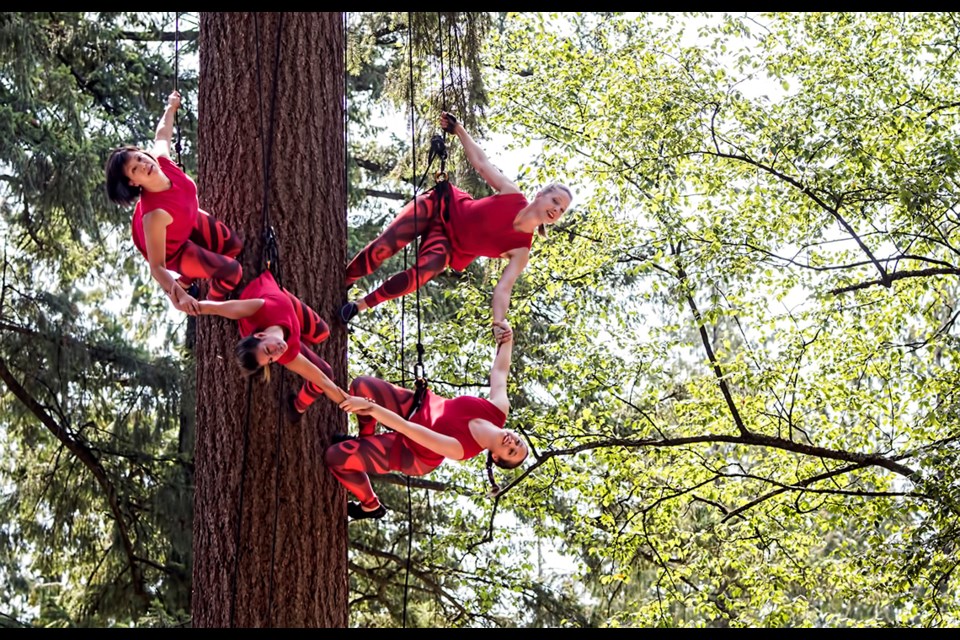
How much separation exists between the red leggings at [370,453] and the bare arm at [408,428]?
0.09 meters

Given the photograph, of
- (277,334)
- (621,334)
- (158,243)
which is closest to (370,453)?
(277,334)

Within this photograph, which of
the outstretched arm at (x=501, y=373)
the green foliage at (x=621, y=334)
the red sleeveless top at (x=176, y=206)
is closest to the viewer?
the red sleeveless top at (x=176, y=206)

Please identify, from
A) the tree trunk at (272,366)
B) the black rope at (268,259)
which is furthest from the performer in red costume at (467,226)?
the black rope at (268,259)

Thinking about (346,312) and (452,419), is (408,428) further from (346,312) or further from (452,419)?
(346,312)

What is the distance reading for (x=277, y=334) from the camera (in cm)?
397

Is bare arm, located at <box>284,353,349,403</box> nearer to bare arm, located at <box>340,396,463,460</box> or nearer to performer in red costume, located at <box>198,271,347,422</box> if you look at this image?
performer in red costume, located at <box>198,271,347,422</box>

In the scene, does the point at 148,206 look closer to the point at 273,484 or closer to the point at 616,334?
the point at 273,484

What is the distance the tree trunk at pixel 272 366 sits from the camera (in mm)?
3988

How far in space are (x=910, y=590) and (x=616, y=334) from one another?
3018 millimetres

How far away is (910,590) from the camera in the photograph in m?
7.95

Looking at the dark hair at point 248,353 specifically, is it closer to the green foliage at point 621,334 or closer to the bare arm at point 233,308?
the bare arm at point 233,308

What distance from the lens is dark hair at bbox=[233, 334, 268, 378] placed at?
3.97 m

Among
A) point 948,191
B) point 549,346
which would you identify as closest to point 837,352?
point 948,191

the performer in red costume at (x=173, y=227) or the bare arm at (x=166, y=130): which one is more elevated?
the bare arm at (x=166, y=130)
